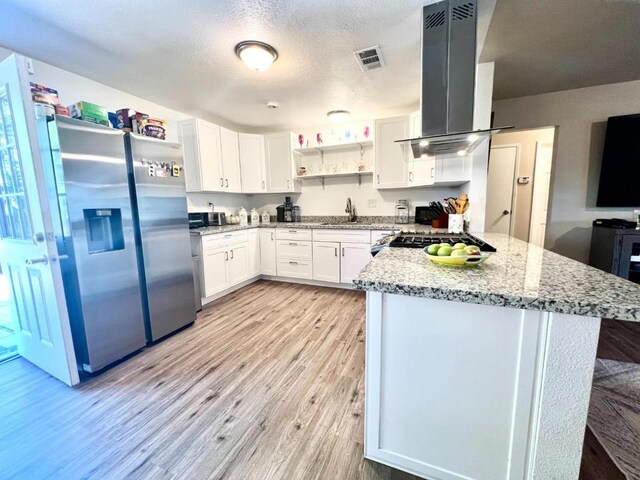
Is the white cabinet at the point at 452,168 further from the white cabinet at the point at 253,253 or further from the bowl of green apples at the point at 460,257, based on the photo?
the white cabinet at the point at 253,253

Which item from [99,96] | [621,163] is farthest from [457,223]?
[99,96]

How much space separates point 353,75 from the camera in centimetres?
253

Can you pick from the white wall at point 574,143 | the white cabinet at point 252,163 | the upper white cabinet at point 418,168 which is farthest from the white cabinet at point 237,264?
the white wall at point 574,143

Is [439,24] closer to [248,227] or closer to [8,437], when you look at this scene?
[248,227]

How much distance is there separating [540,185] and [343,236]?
3322 millimetres

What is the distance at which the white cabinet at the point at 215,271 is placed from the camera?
10.0 feet

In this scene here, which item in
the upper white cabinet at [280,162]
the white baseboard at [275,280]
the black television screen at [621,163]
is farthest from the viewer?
the upper white cabinet at [280,162]

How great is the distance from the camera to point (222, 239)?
10.8 ft

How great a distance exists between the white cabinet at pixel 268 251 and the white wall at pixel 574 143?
3.47 meters

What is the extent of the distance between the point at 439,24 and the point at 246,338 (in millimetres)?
2769

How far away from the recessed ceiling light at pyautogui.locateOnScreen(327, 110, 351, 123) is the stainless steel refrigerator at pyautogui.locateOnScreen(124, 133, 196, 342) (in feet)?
6.62

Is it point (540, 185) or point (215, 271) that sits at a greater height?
point (540, 185)

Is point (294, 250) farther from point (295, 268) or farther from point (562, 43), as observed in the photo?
point (562, 43)

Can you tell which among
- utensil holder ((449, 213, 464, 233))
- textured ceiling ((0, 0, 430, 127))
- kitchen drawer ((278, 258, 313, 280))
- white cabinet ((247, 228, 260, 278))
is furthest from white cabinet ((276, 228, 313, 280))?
utensil holder ((449, 213, 464, 233))
